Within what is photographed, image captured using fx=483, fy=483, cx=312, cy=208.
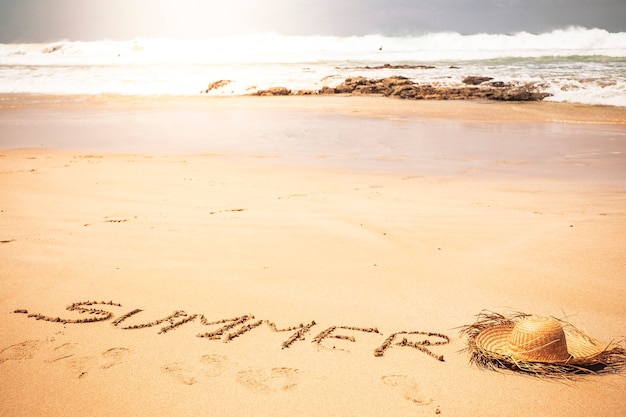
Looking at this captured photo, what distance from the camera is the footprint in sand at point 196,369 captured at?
226cm

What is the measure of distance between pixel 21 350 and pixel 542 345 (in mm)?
2560

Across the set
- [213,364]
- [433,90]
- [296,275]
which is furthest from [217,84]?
[213,364]

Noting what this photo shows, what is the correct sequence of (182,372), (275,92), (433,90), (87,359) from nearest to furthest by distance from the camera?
(182,372) < (87,359) < (433,90) < (275,92)

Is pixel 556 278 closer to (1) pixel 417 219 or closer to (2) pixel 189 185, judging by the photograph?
(1) pixel 417 219

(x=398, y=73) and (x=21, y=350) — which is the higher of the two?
(x=398, y=73)

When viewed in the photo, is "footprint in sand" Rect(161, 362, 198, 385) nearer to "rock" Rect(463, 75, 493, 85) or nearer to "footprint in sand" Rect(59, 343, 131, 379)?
"footprint in sand" Rect(59, 343, 131, 379)

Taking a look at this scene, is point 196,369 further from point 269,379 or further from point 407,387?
point 407,387

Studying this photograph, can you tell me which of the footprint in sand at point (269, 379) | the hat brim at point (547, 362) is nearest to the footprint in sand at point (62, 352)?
the footprint in sand at point (269, 379)

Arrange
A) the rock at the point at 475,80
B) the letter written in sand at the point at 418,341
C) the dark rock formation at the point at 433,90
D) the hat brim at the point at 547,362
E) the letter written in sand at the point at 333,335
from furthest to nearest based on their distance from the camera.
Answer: the rock at the point at 475,80 < the dark rock formation at the point at 433,90 < the letter written in sand at the point at 333,335 < the letter written in sand at the point at 418,341 < the hat brim at the point at 547,362

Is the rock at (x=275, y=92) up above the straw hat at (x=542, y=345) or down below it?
above

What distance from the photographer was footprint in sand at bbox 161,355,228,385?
7.41 ft

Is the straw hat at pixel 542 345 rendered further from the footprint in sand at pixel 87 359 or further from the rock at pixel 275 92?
the rock at pixel 275 92

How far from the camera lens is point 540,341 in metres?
2.20

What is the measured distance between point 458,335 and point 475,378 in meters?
0.37
